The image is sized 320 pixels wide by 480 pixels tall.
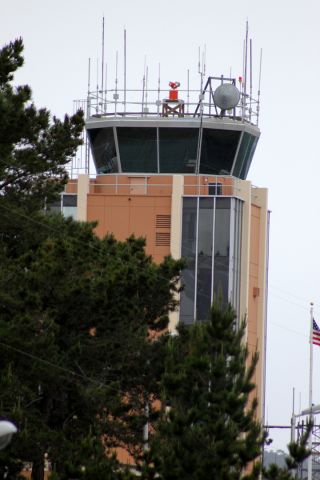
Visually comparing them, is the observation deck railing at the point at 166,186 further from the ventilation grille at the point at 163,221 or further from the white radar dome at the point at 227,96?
the white radar dome at the point at 227,96

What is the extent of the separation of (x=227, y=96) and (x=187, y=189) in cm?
501

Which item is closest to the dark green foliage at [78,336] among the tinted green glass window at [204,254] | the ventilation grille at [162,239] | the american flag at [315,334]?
the american flag at [315,334]

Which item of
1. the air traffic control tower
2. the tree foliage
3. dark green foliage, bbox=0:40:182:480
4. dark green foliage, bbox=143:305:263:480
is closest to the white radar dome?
the air traffic control tower

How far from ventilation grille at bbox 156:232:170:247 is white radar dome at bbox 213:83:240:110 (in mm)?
6936

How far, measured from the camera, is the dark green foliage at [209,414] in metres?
47.8

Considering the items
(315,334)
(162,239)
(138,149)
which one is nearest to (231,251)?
(162,239)

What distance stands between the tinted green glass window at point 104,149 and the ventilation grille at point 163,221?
323 centimetres

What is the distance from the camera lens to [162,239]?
91500 millimetres

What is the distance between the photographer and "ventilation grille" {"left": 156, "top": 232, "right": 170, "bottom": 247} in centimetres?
9138

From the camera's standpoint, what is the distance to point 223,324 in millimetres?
49938

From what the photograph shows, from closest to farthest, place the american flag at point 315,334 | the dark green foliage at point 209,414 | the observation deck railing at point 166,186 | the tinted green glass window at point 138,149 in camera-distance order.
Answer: the dark green foliage at point 209,414
the american flag at point 315,334
the tinted green glass window at point 138,149
the observation deck railing at point 166,186

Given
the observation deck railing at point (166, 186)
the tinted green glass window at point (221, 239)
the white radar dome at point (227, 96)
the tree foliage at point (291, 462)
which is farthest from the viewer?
the tinted green glass window at point (221, 239)

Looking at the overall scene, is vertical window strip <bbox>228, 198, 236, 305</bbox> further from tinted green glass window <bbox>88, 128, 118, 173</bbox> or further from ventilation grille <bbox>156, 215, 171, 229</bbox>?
tinted green glass window <bbox>88, 128, 118, 173</bbox>

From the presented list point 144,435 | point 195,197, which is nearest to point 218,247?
point 195,197
